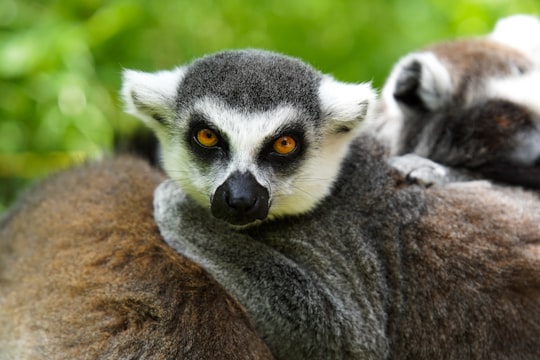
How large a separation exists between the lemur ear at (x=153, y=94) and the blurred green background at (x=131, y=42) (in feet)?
6.72

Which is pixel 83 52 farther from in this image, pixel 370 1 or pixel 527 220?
pixel 527 220

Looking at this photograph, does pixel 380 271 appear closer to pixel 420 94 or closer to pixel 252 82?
pixel 252 82

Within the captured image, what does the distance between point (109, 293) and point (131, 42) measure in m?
3.90

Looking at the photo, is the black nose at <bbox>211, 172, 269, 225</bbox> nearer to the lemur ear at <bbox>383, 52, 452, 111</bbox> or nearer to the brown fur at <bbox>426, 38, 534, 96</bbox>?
the lemur ear at <bbox>383, 52, 452, 111</bbox>

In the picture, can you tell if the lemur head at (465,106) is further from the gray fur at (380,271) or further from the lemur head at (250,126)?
the lemur head at (250,126)

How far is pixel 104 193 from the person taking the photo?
3.75 m

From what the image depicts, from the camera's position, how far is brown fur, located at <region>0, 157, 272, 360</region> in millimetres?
3080

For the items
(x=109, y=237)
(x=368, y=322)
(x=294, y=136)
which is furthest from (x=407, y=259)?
(x=109, y=237)

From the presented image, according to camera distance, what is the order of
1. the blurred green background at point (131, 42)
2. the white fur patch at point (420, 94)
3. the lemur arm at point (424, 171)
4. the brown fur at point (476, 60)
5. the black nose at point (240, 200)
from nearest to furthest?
the black nose at point (240, 200)
the lemur arm at point (424, 171)
the white fur patch at point (420, 94)
the brown fur at point (476, 60)
the blurred green background at point (131, 42)

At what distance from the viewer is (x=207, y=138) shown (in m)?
3.20

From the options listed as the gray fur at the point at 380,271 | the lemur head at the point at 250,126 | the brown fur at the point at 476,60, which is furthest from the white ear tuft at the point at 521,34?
the lemur head at the point at 250,126

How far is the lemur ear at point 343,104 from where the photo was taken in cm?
331

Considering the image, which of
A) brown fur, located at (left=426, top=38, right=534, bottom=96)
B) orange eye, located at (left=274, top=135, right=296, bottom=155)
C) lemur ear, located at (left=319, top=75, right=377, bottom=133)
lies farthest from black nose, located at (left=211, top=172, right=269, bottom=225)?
brown fur, located at (left=426, top=38, right=534, bottom=96)

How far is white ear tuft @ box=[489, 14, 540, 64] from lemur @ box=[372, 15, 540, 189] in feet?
0.70
